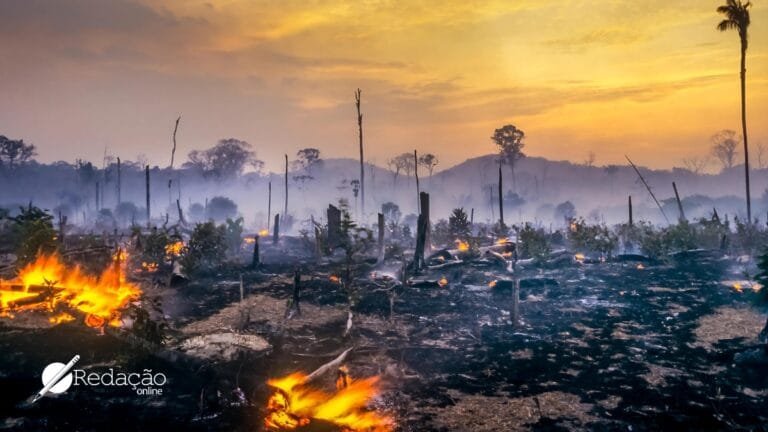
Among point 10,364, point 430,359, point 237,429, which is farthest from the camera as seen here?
point 430,359

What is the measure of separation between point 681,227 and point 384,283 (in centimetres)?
1678

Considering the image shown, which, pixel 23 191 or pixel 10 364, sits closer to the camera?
pixel 10 364

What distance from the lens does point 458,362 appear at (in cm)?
961

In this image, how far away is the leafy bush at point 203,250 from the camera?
18517 millimetres

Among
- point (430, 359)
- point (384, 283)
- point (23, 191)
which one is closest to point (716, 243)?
point (384, 283)

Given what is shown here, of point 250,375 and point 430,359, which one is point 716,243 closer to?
point 430,359

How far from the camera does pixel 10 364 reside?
314 inches

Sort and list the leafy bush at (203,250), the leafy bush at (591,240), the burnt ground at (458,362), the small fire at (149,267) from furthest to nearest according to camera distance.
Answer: the leafy bush at (591,240)
the small fire at (149,267)
the leafy bush at (203,250)
the burnt ground at (458,362)

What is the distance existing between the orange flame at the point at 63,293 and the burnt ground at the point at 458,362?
916 mm

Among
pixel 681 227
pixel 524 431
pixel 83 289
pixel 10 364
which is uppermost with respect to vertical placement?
pixel 681 227

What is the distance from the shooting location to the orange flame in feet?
34.4

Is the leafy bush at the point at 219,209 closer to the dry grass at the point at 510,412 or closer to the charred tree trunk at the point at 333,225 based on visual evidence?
the charred tree trunk at the point at 333,225

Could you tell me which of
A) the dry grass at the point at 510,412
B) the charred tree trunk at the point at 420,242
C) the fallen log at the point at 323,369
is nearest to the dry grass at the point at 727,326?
the dry grass at the point at 510,412

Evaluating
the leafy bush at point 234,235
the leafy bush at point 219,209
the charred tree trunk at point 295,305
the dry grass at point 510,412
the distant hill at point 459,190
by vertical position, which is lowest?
the dry grass at point 510,412
